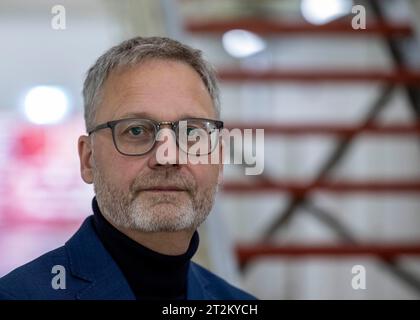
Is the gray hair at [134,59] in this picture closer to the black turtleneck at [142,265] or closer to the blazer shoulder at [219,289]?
the black turtleneck at [142,265]

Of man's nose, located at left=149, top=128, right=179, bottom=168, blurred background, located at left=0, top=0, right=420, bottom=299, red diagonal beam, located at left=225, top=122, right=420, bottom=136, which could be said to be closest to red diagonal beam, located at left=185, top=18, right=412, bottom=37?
red diagonal beam, located at left=225, top=122, right=420, bottom=136

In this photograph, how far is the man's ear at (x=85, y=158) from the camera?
4.22 ft

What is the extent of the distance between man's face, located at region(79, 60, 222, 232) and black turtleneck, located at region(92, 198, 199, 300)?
3cm

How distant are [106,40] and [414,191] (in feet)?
7.47

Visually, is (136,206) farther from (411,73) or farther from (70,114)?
(70,114)

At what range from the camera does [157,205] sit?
118cm

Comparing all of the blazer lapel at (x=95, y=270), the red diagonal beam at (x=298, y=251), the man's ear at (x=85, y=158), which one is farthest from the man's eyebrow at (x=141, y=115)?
the red diagonal beam at (x=298, y=251)

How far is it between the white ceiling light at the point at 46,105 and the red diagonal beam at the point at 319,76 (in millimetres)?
1797

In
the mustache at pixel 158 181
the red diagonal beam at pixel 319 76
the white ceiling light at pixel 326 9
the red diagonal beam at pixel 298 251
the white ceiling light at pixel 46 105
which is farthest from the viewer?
the white ceiling light at pixel 46 105

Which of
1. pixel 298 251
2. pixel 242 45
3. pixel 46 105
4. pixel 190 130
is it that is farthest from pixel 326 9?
pixel 190 130

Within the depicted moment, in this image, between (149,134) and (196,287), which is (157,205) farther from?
(196,287)

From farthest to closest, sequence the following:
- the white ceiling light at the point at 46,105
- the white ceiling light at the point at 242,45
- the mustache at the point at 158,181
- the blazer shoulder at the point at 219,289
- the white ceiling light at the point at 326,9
Result: 1. the white ceiling light at the point at 46,105
2. the white ceiling light at the point at 242,45
3. the white ceiling light at the point at 326,9
4. the blazer shoulder at the point at 219,289
5. the mustache at the point at 158,181

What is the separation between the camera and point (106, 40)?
15.1ft
